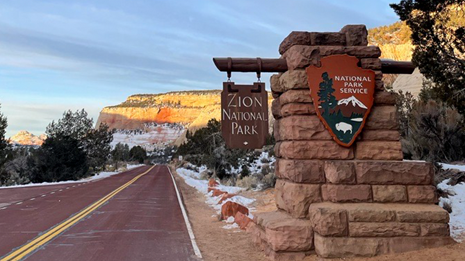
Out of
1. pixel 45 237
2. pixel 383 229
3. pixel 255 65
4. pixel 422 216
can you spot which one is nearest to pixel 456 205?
pixel 422 216

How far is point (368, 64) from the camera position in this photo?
6105 mm

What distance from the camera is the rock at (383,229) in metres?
5.12

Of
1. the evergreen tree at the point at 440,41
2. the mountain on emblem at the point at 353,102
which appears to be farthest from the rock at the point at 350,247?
the evergreen tree at the point at 440,41

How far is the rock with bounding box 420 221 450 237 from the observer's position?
518 cm

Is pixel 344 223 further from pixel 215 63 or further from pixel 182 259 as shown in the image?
pixel 215 63

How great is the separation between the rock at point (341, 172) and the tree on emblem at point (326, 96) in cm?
95

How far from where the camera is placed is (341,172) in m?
5.48

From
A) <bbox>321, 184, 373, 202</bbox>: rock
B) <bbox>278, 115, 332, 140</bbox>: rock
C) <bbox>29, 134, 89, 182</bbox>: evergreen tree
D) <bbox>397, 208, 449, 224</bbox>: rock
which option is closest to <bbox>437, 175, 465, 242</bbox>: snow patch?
<bbox>397, 208, 449, 224</bbox>: rock

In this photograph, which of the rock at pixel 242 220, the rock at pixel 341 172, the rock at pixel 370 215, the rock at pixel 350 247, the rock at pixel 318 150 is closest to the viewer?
the rock at pixel 350 247

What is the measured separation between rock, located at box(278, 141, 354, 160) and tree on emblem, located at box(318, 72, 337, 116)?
0.58 m

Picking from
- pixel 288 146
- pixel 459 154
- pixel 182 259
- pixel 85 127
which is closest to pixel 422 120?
pixel 459 154

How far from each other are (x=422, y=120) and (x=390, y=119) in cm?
1180

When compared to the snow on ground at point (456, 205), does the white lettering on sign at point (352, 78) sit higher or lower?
higher

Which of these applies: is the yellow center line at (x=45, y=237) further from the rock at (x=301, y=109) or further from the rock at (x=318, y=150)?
the rock at (x=301, y=109)
